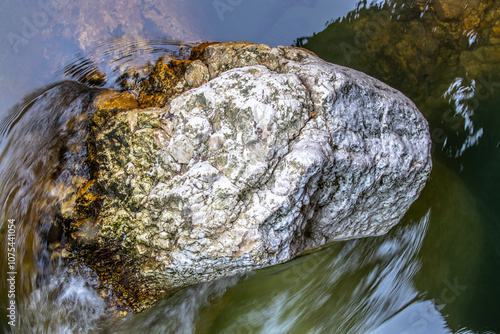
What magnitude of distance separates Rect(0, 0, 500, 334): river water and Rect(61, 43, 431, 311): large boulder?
0.41m

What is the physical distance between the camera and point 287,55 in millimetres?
2314

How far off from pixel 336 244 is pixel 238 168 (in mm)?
1424

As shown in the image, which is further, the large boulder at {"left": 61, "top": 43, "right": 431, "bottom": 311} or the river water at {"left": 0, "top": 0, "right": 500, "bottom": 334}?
the river water at {"left": 0, "top": 0, "right": 500, "bottom": 334}

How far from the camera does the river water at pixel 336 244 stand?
2436 mm

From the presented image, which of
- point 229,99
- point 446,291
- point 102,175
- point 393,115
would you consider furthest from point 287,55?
point 446,291

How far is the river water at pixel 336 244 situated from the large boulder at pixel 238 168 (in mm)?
414

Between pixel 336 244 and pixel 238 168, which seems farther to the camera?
pixel 336 244

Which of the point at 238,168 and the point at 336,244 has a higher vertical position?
the point at 238,168

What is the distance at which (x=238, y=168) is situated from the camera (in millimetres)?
1835

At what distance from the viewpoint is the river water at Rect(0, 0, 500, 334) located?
7.99 ft

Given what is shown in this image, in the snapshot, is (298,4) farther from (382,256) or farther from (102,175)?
(382,256)

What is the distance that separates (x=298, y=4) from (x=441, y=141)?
1806mm

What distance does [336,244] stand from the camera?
284 centimetres

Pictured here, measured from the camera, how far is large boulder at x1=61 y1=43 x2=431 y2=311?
1.83 meters
